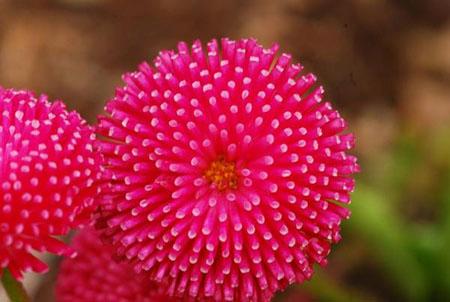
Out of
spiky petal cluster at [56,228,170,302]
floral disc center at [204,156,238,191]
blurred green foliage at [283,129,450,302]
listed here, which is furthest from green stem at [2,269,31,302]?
blurred green foliage at [283,129,450,302]

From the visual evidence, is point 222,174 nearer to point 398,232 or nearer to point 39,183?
point 39,183

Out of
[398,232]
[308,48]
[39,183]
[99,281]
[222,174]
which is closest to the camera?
[39,183]

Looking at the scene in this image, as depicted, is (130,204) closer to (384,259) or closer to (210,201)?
(210,201)

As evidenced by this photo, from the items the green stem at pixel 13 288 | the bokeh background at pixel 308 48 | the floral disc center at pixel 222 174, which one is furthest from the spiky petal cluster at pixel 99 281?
the bokeh background at pixel 308 48

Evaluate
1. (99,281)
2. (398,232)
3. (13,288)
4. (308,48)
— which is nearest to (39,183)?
(13,288)

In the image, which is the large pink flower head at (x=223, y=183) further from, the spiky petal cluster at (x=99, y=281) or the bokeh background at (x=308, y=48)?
the bokeh background at (x=308, y=48)

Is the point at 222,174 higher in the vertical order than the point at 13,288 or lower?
higher

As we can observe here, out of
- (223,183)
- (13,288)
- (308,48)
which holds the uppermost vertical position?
(308,48)
